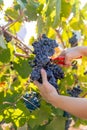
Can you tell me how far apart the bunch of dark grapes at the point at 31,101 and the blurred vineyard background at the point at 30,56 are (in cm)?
2

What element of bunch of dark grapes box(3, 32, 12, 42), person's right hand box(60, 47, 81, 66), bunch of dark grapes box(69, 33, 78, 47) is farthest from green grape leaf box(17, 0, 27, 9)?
bunch of dark grapes box(69, 33, 78, 47)

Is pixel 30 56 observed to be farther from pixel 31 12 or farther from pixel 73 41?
pixel 73 41

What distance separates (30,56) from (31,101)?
22cm

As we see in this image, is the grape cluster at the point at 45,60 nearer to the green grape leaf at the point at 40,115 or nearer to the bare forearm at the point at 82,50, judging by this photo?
the bare forearm at the point at 82,50

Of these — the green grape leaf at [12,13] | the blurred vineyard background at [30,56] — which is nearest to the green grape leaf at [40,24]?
the blurred vineyard background at [30,56]

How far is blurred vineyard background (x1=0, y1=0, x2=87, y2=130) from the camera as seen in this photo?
142 centimetres

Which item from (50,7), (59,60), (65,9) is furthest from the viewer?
(65,9)

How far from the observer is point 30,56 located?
57.1 inches

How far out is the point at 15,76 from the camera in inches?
62.3

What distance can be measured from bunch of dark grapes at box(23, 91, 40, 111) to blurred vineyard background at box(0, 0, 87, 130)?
0.02 m

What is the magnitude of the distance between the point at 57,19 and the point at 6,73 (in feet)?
1.09

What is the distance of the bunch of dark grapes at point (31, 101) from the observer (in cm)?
157

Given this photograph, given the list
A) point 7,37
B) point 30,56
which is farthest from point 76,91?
point 7,37

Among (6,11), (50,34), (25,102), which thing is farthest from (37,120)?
(6,11)
